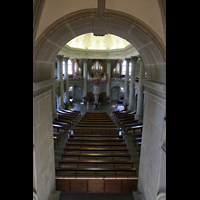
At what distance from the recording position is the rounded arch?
3.93 m

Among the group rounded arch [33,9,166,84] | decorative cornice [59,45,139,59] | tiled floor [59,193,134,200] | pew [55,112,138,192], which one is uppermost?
decorative cornice [59,45,139,59]

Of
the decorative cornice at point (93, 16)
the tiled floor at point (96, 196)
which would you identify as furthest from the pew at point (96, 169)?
the decorative cornice at point (93, 16)

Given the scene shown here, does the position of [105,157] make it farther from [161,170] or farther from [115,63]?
[115,63]

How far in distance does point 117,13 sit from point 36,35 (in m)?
2.06

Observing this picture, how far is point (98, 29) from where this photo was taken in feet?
16.0

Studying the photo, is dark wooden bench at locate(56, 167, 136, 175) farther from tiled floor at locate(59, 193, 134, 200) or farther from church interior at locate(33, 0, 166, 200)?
tiled floor at locate(59, 193, 134, 200)

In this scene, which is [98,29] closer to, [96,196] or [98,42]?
[96,196]

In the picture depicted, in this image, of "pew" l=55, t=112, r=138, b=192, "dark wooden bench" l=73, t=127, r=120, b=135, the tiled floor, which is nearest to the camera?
the tiled floor

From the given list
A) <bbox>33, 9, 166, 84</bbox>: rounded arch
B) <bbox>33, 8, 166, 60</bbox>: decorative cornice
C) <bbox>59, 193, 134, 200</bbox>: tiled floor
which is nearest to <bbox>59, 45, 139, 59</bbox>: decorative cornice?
<bbox>33, 9, 166, 84</bbox>: rounded arch

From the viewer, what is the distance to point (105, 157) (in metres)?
8.69

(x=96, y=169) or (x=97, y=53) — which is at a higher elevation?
(x=97, y=53)

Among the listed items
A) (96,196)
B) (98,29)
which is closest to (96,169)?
(96,196)

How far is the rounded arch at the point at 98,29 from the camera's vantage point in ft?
12.9

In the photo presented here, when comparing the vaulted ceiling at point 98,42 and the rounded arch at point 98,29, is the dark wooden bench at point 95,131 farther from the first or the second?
the vaulted ceiling at point 98,42
